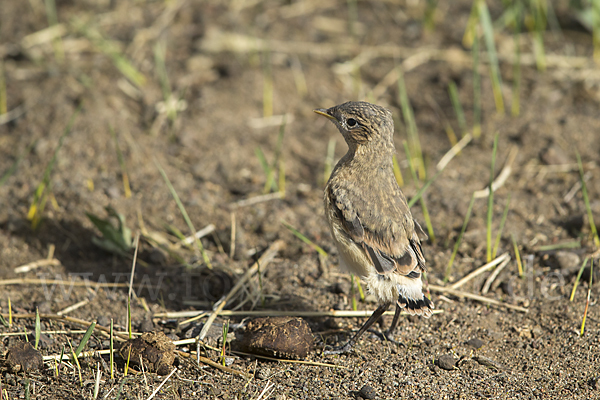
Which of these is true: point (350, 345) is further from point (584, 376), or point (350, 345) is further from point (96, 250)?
point (96, 250)

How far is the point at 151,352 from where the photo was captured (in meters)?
3.77

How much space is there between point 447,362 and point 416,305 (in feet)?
1.43

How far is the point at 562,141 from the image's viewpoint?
6234mm

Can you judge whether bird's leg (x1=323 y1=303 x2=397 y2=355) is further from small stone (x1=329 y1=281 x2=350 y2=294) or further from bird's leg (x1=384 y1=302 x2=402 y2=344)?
small stone (x1=329 y1=281 x2=350 y2=294)

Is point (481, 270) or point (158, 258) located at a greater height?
point (158, 258)

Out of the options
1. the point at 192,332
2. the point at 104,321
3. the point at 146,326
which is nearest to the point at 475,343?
the point at 192,332

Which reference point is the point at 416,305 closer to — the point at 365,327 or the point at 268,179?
the point at 365,327

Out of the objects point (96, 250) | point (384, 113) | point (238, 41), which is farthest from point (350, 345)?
point (238, 41)

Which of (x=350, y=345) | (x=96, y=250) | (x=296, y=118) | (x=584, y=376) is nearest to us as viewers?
(x=584, y=376)

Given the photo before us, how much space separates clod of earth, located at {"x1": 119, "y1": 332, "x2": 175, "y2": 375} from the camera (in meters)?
3.75

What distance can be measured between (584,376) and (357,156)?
6.61 feet

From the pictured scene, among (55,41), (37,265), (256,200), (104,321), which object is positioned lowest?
(104,321)

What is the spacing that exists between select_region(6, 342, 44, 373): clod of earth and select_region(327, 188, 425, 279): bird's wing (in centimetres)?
207

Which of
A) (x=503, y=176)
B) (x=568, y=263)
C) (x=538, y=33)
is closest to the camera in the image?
(x=568, y=263)
